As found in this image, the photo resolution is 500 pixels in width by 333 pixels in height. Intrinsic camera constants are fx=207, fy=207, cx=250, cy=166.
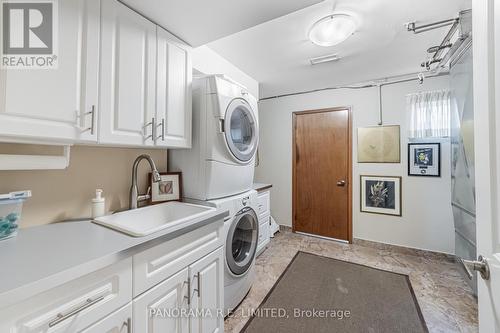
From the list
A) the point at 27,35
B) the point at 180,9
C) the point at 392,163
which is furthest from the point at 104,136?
the point at 392,163

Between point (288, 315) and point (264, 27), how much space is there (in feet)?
7.64

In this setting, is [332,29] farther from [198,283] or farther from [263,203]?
[198,283]

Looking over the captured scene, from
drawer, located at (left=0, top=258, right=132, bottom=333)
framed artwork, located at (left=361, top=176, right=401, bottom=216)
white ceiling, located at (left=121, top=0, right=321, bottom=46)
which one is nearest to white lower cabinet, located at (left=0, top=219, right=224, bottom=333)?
drawer, located at (left=0, top=258, right=132, bottom=333)

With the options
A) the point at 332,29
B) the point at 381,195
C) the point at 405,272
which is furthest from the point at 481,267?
the point at 381,195

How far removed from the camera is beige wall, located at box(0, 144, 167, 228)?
3.49ft

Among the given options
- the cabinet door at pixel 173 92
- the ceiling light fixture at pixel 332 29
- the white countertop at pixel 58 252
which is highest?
the ceiling light fixture at pixel 332 29

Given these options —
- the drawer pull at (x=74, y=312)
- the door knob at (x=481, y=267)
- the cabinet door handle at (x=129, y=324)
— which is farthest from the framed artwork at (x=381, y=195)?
the drawer pull at (x=74, y=312)

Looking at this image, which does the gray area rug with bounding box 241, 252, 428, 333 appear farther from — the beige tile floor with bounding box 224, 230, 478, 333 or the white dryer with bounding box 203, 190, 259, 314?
the white dryer with bounding box 203, 190, 259, 314

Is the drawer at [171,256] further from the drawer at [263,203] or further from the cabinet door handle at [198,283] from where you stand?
the drawer at [263,203]

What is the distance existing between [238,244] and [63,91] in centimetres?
161

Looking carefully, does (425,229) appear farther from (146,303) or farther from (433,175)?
(146,303)

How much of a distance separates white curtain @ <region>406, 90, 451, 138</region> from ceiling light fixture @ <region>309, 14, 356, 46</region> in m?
1.55

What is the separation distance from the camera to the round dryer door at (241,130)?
65.9 inches

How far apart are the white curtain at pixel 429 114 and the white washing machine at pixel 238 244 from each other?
2262 millimetres
